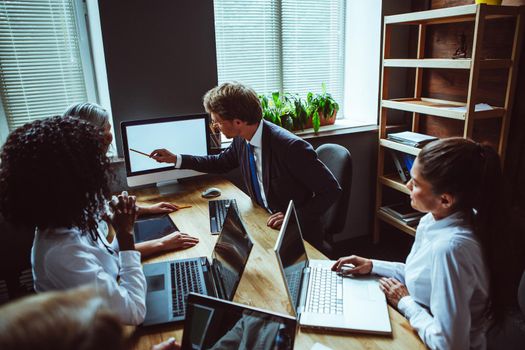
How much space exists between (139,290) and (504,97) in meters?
2.37

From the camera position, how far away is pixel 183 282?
137 cm

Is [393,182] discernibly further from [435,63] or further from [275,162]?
[275,162]

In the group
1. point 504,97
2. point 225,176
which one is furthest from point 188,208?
point 504,97

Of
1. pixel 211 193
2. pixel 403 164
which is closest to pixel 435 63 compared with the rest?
pixel 403 164

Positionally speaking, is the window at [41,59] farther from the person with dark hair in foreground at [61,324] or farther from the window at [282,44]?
the person with dark hair in foreground at [61,324]

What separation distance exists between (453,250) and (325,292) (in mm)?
408

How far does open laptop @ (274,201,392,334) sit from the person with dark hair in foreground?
64 centimetres

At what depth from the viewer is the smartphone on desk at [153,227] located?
1792 millimetres

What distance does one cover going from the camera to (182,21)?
7.85 ft

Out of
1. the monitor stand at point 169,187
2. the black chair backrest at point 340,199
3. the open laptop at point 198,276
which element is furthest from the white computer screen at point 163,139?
the open laptop at point 198,276

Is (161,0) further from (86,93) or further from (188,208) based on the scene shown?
(188,208)

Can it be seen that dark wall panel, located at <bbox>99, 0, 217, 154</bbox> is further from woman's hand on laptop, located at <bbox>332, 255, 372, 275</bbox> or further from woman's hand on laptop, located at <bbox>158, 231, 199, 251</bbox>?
woman's hand on laptop, located at <bbox>332, 255, 372, 275</bbox>

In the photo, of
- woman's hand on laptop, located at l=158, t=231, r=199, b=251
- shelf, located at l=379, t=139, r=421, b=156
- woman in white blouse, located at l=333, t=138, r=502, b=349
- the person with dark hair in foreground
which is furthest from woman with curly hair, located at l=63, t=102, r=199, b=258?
shelf, located at l=379, t=139, r=421, b=156

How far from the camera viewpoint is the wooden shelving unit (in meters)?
2.18
